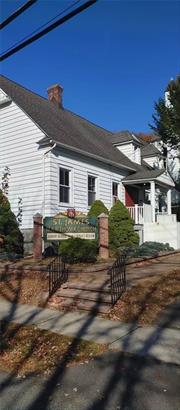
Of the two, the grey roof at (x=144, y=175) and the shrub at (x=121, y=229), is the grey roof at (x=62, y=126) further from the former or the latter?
the shrub at (x=121, y=229)

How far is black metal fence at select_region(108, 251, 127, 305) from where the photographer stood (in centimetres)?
799

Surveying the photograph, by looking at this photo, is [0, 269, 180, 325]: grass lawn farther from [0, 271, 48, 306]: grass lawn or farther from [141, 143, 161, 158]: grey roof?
[141, 143, 161, 158]: grey roof

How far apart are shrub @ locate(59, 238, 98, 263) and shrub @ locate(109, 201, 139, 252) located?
4406 millimetres

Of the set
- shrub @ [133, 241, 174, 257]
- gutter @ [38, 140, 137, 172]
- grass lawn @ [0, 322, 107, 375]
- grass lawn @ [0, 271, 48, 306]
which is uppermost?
gutter @ [38, 140, 137, 172]

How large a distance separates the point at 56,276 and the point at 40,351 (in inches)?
153

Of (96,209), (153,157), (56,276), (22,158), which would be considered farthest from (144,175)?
(56,276)

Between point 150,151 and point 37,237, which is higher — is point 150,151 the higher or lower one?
the higher one

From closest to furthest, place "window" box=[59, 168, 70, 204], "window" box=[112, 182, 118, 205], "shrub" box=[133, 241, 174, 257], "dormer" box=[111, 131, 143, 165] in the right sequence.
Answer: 1. "shrub" box=[133, 241, 174, 257]
2. "window" box=[59, 168, 70, 204]
3. "window" box=[112, 182, 118, 205]
4. "dormer" box=[111, 131, 143, 165]

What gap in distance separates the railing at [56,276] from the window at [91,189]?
9.26m

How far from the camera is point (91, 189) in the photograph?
19.7 metres

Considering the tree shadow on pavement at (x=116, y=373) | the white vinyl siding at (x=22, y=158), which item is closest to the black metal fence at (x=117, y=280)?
the tree shadow on pavement at (x=116, y=373)

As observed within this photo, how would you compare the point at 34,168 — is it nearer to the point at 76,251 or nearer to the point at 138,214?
the point at 138,214

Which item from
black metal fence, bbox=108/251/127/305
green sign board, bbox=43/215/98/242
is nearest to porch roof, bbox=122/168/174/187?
green sign board, bbox=43/215/98/242

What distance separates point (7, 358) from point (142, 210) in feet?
49.7
